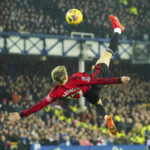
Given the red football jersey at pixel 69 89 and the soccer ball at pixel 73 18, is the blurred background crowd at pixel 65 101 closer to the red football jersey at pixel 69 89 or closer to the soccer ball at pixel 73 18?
the soccer ball at pixel 73 18

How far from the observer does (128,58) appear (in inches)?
1101

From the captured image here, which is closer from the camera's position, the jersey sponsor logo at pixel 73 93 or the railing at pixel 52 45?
the jersey sponsor logo at pixel 73 93

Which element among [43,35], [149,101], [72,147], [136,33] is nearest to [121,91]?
[149,101]

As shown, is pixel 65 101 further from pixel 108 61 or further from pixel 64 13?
pixel 108 61

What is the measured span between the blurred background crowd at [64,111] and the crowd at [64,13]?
8.85 ft

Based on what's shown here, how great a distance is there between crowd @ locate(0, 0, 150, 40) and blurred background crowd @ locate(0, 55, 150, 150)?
270 cm

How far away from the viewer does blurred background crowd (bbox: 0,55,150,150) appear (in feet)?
61.0

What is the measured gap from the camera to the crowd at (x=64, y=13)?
2458 cm

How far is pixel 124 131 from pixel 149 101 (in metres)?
6.23

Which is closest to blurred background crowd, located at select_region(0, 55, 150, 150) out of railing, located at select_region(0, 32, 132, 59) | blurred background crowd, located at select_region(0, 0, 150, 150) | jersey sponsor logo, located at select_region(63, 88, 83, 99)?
blurred background crowd, located at select_region(0, 0, 150, 150)

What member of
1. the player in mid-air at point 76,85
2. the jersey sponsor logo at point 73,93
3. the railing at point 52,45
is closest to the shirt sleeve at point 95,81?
the player in mid-air at point 76,85

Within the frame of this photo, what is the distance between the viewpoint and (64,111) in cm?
2272

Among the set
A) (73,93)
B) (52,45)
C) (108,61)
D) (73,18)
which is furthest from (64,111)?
(73,93)

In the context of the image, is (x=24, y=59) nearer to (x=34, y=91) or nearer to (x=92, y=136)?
(x=34, y=91)
